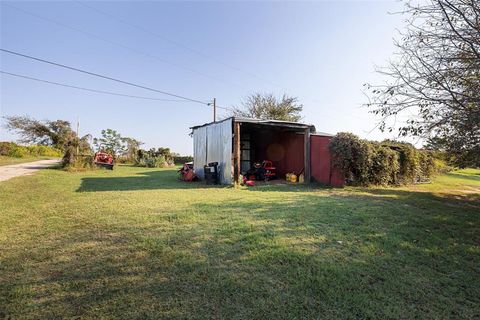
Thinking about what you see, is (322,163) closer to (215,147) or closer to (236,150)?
(236,150)

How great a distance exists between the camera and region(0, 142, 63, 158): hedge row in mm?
24844

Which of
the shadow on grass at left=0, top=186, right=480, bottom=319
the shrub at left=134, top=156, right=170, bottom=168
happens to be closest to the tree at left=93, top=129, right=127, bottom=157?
the shrub at left=134, top=156, right=170, bottom=168

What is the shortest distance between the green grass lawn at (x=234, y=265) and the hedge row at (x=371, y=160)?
5039 mm

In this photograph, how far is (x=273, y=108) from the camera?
84.9ft

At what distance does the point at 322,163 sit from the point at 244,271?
9.49 metres

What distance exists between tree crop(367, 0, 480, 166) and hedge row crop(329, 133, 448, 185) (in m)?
4.81

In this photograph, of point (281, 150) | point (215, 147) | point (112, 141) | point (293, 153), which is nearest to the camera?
point (215, 147)

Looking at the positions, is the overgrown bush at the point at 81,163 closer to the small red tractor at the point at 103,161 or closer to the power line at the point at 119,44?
the small red tractor at the point at 103,161

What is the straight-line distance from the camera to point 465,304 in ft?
7.45

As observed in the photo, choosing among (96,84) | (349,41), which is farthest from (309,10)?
(96,84)

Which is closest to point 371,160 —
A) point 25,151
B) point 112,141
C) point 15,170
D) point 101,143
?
point 15,170

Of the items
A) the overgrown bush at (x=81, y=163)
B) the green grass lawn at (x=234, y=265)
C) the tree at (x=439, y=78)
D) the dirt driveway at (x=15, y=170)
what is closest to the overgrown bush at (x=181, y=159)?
the overgrown bush at (x=81, y=163)

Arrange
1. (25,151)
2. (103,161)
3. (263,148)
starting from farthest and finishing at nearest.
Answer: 1. (25,151)
2. (103,161)
3. (263,148)

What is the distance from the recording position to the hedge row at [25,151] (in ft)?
81.5
